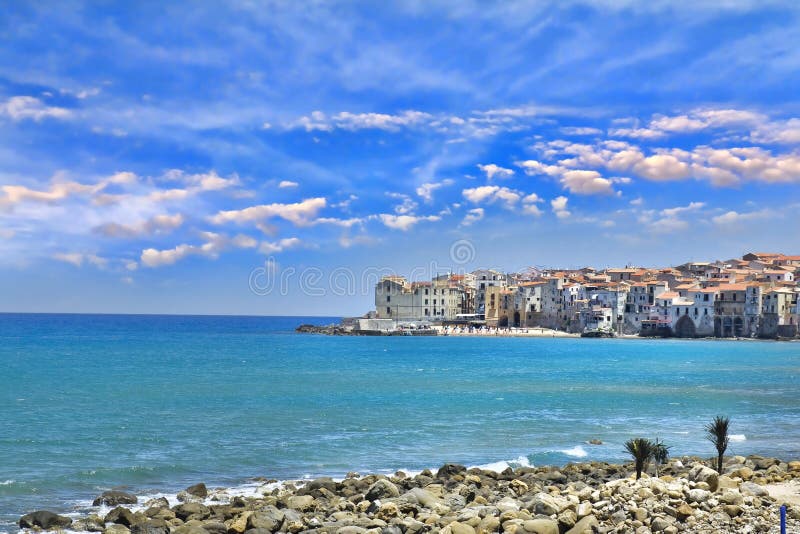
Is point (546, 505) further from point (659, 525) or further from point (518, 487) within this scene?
point (518, 487)

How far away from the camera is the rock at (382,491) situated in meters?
15.8

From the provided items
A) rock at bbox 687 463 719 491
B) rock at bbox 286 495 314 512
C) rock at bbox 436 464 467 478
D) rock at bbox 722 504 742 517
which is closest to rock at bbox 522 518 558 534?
rock at bbox 722 504 742 517

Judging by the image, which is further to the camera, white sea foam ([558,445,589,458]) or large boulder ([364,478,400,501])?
white sea foam ([558,445,589,458])

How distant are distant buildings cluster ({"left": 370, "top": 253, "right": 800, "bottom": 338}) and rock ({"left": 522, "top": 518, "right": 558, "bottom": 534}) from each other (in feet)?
345

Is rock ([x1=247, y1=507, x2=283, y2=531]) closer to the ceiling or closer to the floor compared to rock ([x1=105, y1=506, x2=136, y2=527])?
closer to the ceiling

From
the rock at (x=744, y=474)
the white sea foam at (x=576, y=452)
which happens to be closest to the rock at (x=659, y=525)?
the rock at (x=744, y=474)

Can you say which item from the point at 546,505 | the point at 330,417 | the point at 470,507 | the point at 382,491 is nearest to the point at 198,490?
the point at 382,491

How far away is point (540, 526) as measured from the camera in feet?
40.0

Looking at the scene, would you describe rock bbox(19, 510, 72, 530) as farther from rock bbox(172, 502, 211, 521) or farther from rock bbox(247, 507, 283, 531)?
rock bbox(247, 507, 283, 531)

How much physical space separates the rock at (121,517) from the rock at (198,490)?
8.16 ft

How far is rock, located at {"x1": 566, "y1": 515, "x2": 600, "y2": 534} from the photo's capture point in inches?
478

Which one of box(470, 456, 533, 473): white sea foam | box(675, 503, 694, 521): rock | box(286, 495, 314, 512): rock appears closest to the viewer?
box(675, 503, 694, 521): rock

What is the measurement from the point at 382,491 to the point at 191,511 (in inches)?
151

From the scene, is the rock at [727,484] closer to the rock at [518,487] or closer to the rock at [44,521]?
the rock at [518,487]
